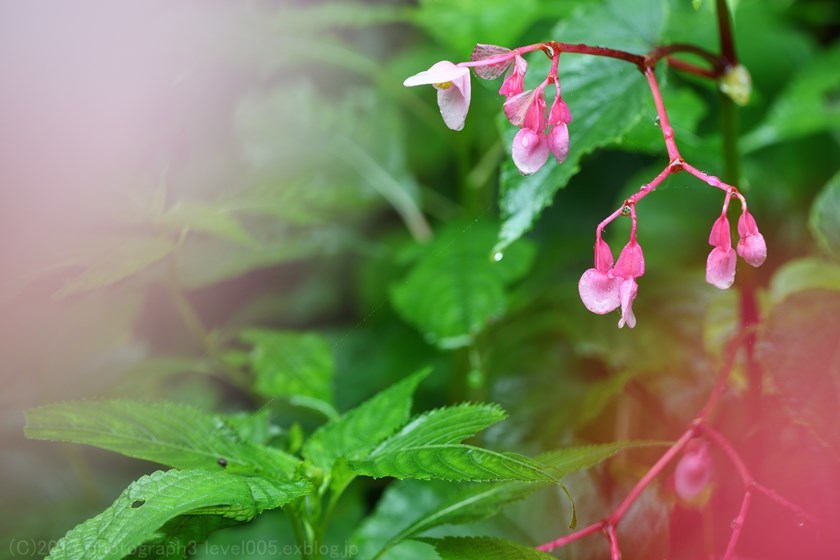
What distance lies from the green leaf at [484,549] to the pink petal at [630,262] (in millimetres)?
184

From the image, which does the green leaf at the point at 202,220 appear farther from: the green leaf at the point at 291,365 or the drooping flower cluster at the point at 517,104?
the drooping flower cluster at the point at 517,104

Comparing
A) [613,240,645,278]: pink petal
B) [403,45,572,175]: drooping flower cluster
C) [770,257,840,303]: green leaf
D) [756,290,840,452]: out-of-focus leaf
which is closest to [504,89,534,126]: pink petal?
[403,45,572,175]: drooping flower cluster

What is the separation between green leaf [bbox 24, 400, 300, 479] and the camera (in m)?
0.52

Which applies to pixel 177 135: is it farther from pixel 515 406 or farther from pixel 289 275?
pixel 515 406

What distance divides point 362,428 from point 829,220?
0.52m

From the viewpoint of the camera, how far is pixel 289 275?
1.54 meters

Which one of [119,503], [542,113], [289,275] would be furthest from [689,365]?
[289,275]

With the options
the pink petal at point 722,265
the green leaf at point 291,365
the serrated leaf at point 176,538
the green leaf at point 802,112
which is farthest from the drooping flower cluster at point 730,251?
the green leaf at point 802,112

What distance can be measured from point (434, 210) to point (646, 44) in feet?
2.17

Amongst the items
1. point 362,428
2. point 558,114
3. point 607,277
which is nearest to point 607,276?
point 607,277

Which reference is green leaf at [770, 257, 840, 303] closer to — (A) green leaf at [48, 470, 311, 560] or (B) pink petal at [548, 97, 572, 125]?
(B) pink petal at [548, 97, 572, 125]

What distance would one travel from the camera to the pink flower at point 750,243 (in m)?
0.50

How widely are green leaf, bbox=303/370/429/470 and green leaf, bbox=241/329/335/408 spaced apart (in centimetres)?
23

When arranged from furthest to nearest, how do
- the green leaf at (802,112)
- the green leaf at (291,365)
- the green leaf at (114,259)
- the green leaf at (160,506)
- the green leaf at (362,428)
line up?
the green leaf at (802,112)
the green leaf at (291,365)
the green leaf at (114,259)
the green leaf at (362,428)
the green leaf at (160,506)
